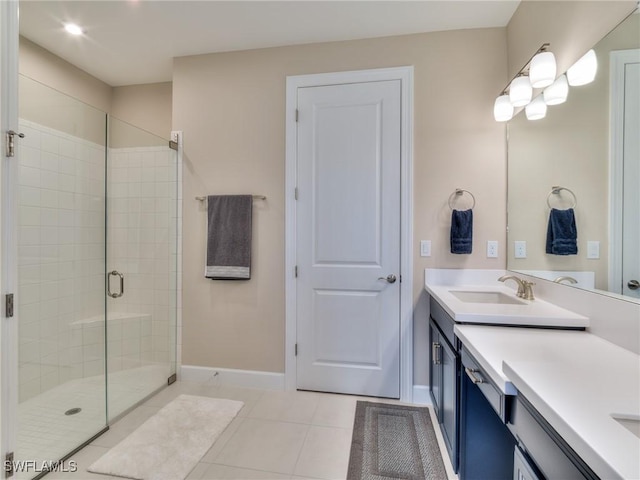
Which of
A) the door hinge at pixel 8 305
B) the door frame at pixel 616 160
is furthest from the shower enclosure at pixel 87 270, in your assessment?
the door frame at pixel 616 160

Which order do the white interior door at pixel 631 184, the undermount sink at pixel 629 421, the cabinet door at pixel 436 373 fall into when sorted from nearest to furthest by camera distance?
1. the undermount sink at pixel 629 421
2. the white interior door at pixel 631 184
3. the cabinet door at pixel 436 373

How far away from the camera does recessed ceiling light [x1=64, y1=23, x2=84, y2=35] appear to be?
217 cm

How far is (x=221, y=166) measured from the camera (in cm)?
246

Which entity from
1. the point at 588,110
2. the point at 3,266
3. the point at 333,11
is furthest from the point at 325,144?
the point at 3,266

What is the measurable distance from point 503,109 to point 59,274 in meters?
3.16

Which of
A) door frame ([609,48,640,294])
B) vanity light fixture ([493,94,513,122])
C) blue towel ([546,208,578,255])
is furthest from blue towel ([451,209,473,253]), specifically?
door frame ([609,48,640,294])

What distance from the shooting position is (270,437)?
1832mm

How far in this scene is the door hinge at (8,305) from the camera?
1269 mm

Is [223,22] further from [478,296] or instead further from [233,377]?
[233,377]

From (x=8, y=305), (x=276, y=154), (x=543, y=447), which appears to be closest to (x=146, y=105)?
(x=276, y=154)

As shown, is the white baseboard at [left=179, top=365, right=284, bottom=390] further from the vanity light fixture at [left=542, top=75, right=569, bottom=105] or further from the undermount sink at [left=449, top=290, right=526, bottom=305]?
the vanity light fixture at [left=542, top=75, right=569, bottom=105]

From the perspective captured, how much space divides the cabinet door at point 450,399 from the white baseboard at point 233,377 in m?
1.24

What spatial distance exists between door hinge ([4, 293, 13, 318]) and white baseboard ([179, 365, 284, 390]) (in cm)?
145

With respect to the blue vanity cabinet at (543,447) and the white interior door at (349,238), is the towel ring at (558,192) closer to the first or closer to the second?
the white interior door at (349,238)
